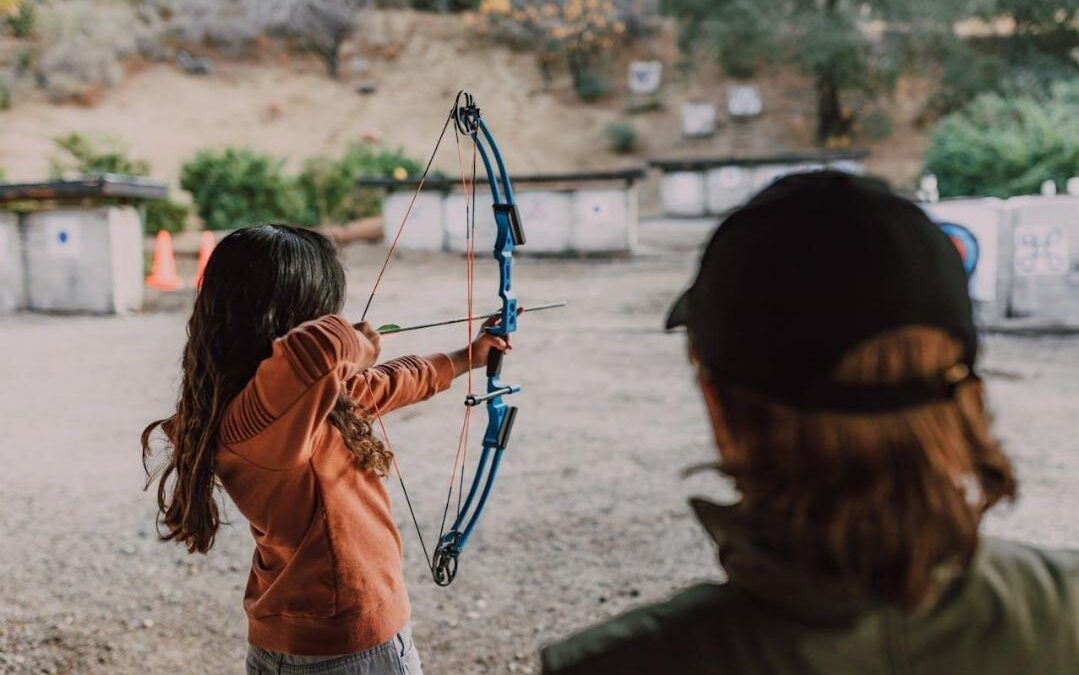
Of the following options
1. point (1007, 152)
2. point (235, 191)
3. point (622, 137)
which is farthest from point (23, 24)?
point (1007, 152)

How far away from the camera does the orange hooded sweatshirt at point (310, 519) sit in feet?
3.41

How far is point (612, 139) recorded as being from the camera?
2273 centimetres

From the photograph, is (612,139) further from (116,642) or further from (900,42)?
(116,642)

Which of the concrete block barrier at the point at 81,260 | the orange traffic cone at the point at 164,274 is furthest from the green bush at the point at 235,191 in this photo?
the concrete block barrier at the point at 81,260

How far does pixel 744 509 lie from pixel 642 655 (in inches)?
4.5

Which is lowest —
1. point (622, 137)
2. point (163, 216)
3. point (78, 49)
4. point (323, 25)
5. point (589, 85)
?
point (163, 216)

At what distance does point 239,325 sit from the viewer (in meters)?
1.11

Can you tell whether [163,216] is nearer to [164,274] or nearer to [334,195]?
[334,195]

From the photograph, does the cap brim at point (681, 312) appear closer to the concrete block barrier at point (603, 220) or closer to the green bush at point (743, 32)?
the concrete block barrier at point (603, 220)

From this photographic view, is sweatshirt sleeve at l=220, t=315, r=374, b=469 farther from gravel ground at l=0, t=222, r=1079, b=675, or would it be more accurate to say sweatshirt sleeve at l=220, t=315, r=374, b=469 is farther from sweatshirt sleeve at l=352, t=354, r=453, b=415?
gravel ground at l=0, t=222, r=1079, b=675

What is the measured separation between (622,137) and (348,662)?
2220 cm

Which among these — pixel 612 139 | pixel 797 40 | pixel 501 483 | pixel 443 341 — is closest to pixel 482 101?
pixel 612 139

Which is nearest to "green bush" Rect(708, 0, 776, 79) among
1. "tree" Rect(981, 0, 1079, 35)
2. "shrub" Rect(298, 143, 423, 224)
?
"tree" Rect(981, 0, 1079, 35)

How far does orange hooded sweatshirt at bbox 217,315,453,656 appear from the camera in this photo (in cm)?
104
